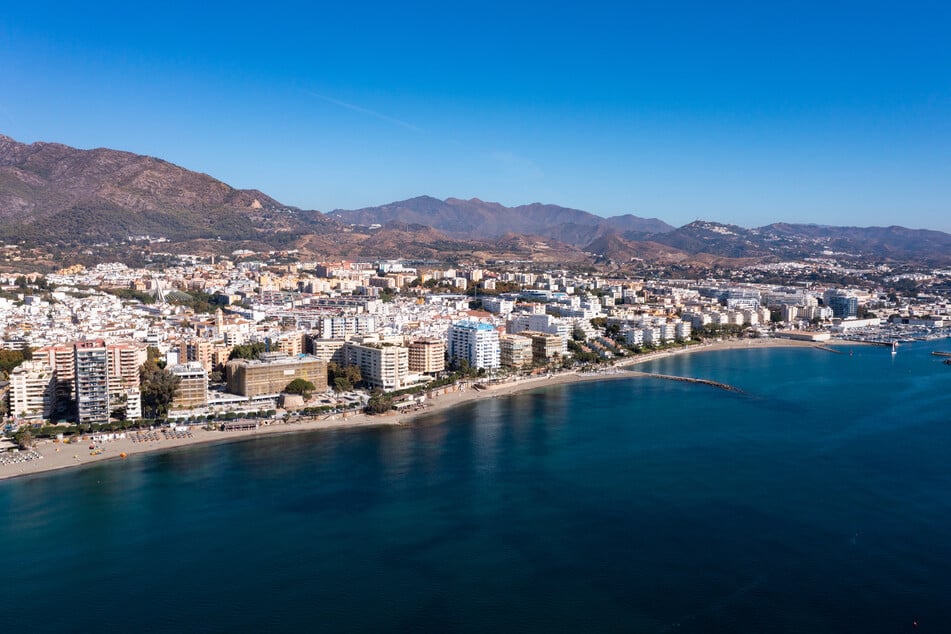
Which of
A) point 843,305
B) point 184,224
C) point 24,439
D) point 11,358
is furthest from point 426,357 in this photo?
point 184,224

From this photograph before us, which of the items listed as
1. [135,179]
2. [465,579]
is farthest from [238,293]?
[135,179]

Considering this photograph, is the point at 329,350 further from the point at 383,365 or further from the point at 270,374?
the point at 270,374

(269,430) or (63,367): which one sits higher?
(63,367)

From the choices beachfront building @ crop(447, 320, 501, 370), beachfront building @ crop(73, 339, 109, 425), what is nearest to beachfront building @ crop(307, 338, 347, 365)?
beachfront building @ crop(447, 320, 501, 370)

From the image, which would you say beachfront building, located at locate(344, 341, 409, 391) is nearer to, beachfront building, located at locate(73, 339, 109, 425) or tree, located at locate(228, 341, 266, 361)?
tree, located at locate(228, 341, 266, 361)

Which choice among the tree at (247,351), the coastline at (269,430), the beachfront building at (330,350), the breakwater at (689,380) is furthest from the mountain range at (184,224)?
the breakwater at (689,380)

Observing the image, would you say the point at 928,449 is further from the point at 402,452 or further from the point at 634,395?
the point at 402,452

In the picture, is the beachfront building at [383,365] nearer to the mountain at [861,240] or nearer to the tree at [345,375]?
the tree at [345,375]
